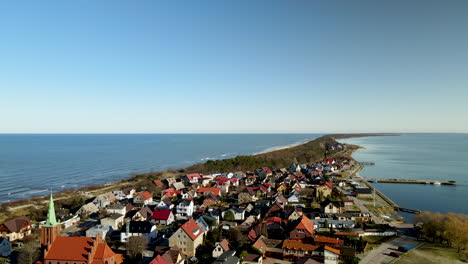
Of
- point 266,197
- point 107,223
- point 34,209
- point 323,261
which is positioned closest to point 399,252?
point 323,261

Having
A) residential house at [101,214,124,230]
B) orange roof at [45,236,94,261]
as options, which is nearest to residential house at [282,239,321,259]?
orange roof at [45,236,94,261]

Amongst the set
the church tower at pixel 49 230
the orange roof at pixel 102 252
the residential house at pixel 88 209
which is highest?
the church tower at pixel 49 230

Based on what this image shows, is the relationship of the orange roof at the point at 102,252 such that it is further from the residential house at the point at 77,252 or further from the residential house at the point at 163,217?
the residential house at the point at 163,217

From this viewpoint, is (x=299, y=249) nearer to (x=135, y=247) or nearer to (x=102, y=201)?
(x=135, y=247)

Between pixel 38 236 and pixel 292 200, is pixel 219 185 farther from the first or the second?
pixel 38 236

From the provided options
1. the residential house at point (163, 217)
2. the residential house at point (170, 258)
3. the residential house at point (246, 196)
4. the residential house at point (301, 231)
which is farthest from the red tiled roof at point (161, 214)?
the residential house at point (301, 231)

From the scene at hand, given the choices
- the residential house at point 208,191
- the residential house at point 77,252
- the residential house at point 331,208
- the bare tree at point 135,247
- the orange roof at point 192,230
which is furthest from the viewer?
the residential house at point 208,191

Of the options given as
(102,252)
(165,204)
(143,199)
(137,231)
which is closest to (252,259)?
(102,252)
